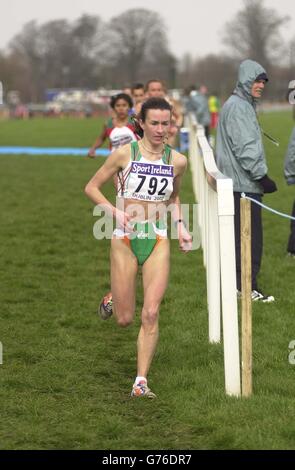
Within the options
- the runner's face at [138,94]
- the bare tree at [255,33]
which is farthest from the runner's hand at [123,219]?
the bare tree at [255,33]

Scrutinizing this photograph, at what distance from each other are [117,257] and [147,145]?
76 cm

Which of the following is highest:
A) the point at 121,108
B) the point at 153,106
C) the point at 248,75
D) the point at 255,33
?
the point at 255,33

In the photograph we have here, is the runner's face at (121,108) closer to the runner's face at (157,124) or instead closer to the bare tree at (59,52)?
the runner's face at (157,124)

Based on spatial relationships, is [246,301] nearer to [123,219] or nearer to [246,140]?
[123,219]

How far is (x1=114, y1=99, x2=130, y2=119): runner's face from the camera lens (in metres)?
12.5

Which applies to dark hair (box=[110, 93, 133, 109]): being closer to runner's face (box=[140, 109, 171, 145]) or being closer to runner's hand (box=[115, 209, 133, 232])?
runner's face (box=[140, 109, 171, 145])

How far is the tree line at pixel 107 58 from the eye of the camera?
121 metres

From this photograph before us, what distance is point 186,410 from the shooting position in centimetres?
586

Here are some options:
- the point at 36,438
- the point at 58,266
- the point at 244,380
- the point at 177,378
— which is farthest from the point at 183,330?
the point at 58,266

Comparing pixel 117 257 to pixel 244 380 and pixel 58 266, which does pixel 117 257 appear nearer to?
pixel 244 380

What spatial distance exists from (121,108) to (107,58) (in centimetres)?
11783

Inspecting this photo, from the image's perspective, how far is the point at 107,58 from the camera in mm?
128375

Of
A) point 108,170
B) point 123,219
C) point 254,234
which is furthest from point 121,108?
point 123,219
